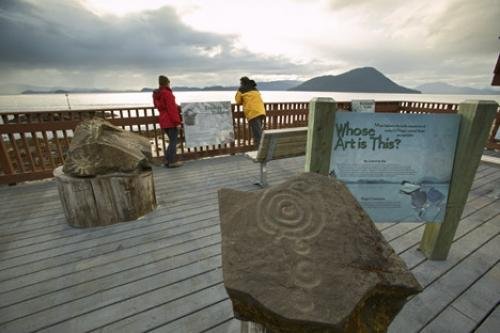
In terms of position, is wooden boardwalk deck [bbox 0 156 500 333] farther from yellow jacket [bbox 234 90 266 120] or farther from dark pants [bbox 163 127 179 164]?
yellow jacket [bbox 234 90 266 120]

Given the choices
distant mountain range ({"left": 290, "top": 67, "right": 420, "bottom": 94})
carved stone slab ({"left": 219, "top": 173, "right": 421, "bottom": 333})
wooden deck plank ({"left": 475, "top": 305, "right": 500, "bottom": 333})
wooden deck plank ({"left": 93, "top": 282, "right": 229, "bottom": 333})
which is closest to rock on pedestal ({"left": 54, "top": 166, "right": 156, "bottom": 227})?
wooden deck plank ({"left": 93, "top": 282, "right": 229, "bottom": 333})

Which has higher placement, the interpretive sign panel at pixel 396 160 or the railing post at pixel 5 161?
the interpretive sign panel at pixel 396 160

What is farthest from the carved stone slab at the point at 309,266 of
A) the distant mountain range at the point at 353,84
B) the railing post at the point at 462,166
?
the distant mountain range at the point at 353,84

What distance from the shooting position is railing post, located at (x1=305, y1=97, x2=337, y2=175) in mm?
1729

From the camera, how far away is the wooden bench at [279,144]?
3783 millimetres

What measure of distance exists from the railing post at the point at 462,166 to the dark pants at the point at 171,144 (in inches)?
187

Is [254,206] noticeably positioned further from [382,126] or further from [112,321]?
[112,321]

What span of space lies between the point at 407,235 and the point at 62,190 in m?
4.18

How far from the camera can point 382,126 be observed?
1848 millimetres

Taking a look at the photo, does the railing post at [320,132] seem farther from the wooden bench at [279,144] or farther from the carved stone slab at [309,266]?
the wooden bench at [279,144]

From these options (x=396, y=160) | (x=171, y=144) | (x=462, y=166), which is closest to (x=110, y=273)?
(x=396, y=160)

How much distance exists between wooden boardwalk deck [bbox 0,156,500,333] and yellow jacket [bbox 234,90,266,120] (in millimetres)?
3024

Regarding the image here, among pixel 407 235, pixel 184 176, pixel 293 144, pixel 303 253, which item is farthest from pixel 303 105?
pixel 303 253

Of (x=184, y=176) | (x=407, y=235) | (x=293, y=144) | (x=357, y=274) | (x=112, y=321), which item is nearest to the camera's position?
(x=357, y=274)
